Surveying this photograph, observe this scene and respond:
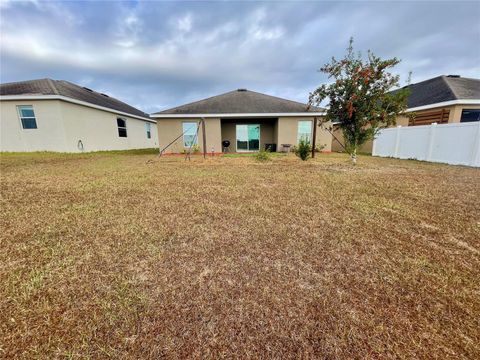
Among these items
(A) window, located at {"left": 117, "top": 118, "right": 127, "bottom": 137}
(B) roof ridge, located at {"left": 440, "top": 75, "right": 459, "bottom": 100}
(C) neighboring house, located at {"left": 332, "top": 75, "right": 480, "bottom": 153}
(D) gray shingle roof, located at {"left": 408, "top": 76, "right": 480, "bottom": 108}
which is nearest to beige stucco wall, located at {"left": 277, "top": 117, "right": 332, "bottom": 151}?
(C) neighboring house, located at {"left": 332, "top": 75, "right": 480, "bottom": 153}

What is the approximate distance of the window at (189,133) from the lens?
568 inches

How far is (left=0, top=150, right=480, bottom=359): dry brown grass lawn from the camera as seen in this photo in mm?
1307

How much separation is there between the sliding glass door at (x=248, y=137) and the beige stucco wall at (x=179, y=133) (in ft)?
6.81

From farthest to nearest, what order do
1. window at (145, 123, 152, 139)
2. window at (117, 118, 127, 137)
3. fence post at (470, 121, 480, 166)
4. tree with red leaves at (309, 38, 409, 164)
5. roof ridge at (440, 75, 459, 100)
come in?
window at (145, 123, 152, 139) → window at (117, 118, 127, 137) → roof ridge at (440, 75, 459, 100) → fence post at (470, 121, 480, 166) → tree with red leaves at (309, 38, 409, 164)

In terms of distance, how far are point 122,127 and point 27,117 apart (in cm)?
674

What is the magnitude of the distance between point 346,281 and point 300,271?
41 cm

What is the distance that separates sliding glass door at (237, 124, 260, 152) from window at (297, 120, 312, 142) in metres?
3.24

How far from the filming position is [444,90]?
13820 mm

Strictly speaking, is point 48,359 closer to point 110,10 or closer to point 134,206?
point 134,206

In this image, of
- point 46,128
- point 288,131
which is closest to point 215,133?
point 288,131

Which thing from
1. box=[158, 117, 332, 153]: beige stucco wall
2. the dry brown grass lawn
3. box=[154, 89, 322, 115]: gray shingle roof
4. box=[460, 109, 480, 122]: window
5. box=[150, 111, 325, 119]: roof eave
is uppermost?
box=[154, 89, 322, 115]: gray shingle roof

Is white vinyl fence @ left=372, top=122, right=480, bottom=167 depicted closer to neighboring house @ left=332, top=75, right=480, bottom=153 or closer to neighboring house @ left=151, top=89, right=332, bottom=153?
neighboring house @ left=332, top=75, right=480, bottom=153

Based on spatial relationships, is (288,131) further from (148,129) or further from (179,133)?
(148,129)

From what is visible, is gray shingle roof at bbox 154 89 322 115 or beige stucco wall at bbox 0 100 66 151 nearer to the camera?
beige stucco wall at bbox 0 100 66 151
